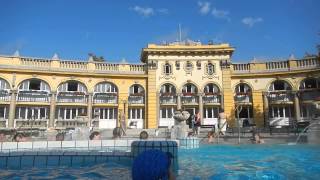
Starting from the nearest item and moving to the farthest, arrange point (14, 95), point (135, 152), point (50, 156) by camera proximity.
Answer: point (135, 152) → point (50, 156) → point (14, 95)

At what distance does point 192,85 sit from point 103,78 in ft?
36.8

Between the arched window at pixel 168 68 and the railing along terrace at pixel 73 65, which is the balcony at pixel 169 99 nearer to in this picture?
the arched window at pixel 168 68

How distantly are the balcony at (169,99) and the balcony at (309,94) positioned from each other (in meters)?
14.9

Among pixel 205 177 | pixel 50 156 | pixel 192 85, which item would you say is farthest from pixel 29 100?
pixel 205 177

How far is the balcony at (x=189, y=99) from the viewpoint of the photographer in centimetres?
3766

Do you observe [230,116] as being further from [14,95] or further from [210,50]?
[14,95]

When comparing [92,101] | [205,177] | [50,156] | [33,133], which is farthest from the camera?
[92,101]

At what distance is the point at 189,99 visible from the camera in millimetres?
37812

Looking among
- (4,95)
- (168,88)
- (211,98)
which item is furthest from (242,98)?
(4,95)

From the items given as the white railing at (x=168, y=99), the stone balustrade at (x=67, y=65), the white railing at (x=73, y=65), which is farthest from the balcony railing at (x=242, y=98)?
the white railing at (x=73, y=65)

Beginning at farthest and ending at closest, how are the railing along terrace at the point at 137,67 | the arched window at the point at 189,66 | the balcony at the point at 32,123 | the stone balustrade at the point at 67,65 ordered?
the railing along terrace at the point at 137,67 → the arched window at the point at 189,66 → the stone balustrade at the point at 67,65 → the balcony at the point at 32,123

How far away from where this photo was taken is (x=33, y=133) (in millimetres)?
26188

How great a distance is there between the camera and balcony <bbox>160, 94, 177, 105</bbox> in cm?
3766

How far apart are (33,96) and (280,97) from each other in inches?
1147
